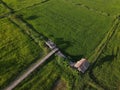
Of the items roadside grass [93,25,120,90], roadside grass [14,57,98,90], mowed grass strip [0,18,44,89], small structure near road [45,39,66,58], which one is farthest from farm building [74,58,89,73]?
mowed grass strip [0,18,44,89]

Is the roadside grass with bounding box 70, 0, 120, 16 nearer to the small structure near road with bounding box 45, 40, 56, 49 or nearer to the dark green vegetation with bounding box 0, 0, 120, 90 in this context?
the dark green vegetation with bounding box 0, 0, 120, 90

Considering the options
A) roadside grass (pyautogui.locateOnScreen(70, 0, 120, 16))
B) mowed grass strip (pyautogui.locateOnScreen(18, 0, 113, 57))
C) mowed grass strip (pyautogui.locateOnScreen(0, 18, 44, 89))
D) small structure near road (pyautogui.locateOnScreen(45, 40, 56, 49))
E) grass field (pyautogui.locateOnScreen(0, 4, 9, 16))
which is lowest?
roadside grass (pyautogui.locateOnScreen(70, 0, 120, 16))

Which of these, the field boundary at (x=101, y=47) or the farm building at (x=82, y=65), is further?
the farm building at (x=82, y=65)

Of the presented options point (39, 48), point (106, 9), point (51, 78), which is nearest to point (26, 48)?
point (39, 48)

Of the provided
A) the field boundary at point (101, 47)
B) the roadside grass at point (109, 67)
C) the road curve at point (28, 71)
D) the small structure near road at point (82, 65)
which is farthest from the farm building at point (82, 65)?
the road curve at point (28, 71)

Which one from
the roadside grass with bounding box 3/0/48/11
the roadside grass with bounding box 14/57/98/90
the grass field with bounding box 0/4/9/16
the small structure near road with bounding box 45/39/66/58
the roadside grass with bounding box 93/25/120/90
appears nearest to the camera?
the roadside grass with bounding box 14/57/98/90

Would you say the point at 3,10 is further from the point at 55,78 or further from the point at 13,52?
the point at 55,78

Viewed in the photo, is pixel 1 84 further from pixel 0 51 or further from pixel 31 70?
pixel 0 51

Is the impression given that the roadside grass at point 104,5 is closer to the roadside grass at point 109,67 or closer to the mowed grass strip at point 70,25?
the mowed grass strip at point 70,25

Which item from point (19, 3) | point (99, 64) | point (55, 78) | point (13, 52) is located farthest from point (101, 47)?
point (19, 3)
